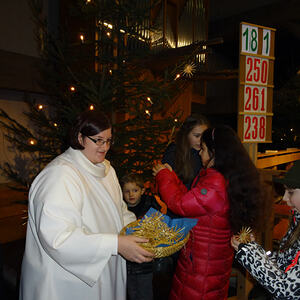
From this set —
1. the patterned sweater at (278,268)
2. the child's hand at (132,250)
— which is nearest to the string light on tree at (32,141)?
the child's hand at (132,250)

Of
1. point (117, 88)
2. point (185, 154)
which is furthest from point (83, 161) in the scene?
point (117, 88)

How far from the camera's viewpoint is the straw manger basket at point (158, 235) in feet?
4.80

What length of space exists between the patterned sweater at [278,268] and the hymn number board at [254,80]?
143 cm

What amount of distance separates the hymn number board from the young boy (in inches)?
47.8

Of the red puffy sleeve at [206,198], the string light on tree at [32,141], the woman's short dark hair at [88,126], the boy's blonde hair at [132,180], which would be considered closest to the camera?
the woman's short dark hair at [88,126]

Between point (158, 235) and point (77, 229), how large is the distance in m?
0.50

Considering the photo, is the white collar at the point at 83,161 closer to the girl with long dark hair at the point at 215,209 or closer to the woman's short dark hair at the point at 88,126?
the woman's short dark hair at the point at 88,126

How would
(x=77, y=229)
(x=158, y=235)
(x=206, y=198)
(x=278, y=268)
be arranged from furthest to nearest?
(x=206, y=198), (x=158, y=235), (x=278, y=268), (x=77, y=229)

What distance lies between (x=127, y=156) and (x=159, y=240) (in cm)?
162

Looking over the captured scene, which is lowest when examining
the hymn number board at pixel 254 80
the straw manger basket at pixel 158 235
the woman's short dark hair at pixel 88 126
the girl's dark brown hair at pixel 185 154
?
the straw manger basket at pixel 158 235

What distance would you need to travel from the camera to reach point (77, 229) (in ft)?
4.42

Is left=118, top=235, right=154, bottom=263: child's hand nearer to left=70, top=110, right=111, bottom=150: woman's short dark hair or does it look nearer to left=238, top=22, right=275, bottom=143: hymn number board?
left=70, top=110, right=111, bottom=150: woman's short dark hair

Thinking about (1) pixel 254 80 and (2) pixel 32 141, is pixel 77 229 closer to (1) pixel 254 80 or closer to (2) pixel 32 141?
(2) pixel 32 141

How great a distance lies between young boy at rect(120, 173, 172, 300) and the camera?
246cm
